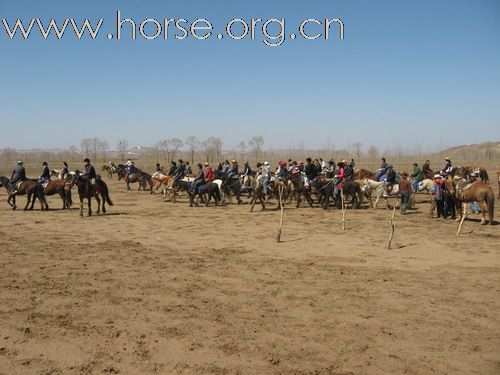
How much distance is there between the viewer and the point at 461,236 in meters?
12.9

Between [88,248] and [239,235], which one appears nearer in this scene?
[88,248]

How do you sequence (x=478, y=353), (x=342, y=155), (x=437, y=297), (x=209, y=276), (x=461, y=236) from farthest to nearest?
1. (x=342, y=155)
2. (x=461, y=236)
3. (x=209, y=276)
4. (x=437, y=297)
5. (x=478, y=353)

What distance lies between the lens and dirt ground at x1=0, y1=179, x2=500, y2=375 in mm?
5391

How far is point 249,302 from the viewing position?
7332 mm

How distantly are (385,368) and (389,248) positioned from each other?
6.43 m

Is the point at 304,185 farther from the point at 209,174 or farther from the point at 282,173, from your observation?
the point at 209,174

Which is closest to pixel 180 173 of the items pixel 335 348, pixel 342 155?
pixel 335 348

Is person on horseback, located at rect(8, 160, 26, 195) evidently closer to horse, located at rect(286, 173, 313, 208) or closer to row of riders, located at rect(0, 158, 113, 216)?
row of riders, located at rect(0, 158, 113, 216)

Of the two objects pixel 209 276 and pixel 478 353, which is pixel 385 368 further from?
pixel 209 276

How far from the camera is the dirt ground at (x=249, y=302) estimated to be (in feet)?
17.7

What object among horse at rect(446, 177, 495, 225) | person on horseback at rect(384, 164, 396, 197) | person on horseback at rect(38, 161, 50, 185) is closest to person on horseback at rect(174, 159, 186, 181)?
person on horseback at rect(38, 161, 50, 185)

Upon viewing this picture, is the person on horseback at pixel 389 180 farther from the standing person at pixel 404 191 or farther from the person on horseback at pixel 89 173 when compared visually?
the person on horseback at pixel 89 173

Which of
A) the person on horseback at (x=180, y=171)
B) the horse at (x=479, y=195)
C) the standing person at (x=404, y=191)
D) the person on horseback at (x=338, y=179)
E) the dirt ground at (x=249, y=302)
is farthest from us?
the person on horseback at (x=180, y=171)

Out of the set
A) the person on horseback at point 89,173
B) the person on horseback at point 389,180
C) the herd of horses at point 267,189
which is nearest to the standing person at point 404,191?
the herd of horses at point 267,189
